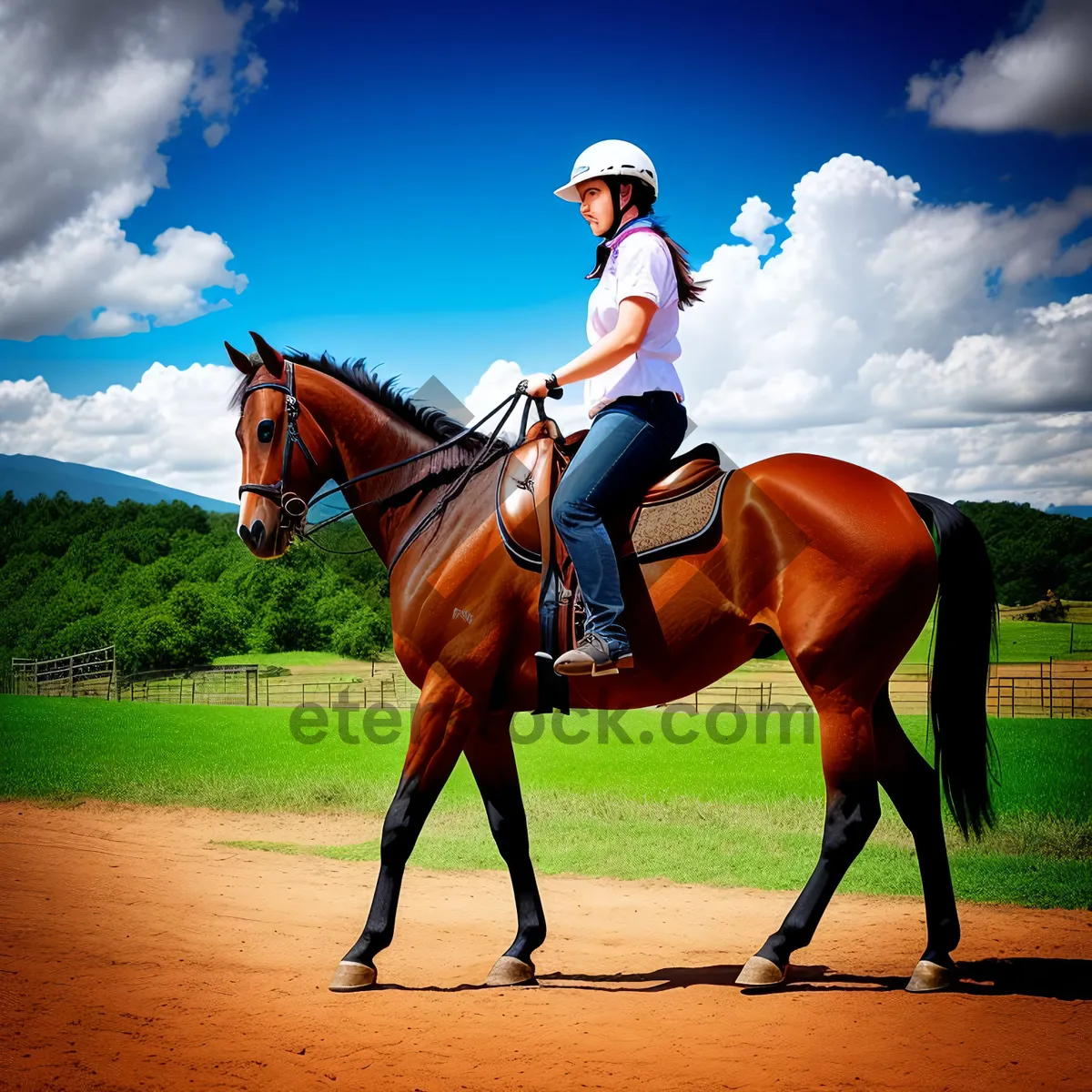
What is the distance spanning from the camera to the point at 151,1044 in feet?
14.7

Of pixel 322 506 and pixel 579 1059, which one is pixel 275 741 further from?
pixel 579 1059

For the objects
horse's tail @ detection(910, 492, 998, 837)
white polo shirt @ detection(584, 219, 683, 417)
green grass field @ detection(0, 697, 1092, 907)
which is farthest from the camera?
green grass field @ detection(0, 697, 1092, 907)

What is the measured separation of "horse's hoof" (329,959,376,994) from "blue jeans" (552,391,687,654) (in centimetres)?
217

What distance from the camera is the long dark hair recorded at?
504 cm

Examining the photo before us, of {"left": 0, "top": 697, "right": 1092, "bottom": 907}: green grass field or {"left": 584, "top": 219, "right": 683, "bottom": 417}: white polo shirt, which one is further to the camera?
{"left": 0, "top": 697, "right": 1092, "bottom": 907}: green grass field

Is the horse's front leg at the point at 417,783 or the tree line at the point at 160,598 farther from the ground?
the tree line at the point at 160,598

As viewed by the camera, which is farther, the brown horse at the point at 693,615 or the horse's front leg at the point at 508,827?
the horse's front leg at the point at 508,827

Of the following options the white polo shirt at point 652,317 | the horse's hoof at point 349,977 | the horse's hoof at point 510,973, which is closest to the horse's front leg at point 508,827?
the horse's hoof at point 510,973

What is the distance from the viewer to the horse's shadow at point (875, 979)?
16.5ft

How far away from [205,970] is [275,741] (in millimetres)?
9539

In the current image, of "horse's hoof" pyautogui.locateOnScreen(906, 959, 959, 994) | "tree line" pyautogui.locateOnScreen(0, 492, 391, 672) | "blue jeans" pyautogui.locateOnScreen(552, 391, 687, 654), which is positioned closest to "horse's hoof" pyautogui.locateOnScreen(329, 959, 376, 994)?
"blue jeans" pyautogui.locateOnScreen(552, 391, 687, 654)

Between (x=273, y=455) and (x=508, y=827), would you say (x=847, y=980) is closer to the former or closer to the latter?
(x=508, y=827)

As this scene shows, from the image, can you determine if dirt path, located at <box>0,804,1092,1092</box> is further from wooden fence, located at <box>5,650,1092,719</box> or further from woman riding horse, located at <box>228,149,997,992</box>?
wooden fence, located at <box>5,650,1092,719</box>

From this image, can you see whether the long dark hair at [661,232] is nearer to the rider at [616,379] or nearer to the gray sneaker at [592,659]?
the rider at [616,379]
